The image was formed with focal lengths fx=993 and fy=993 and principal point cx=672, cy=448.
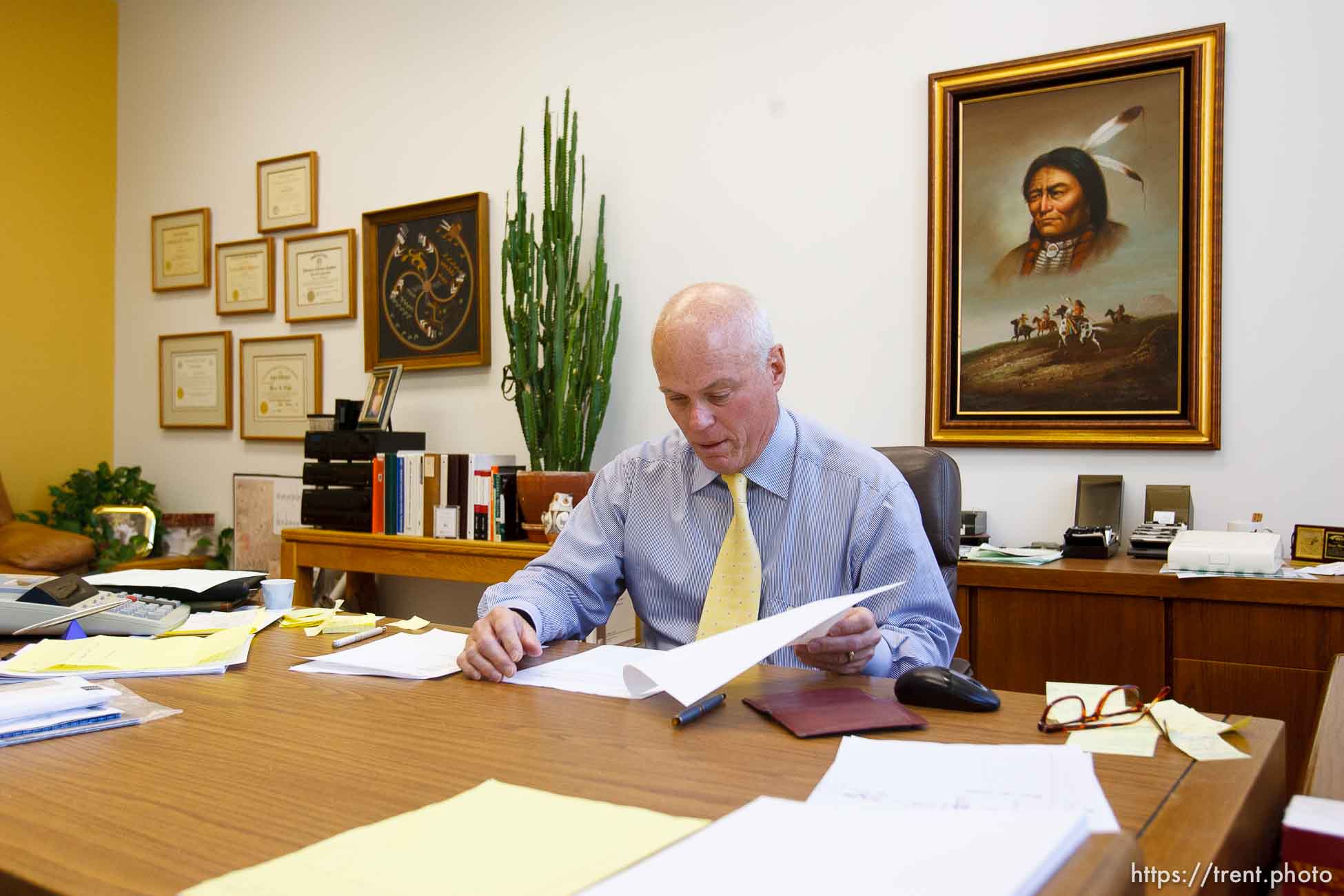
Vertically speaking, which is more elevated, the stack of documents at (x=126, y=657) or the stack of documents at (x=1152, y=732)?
the stack of documents at (x=1152, y=732)

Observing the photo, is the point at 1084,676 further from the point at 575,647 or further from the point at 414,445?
the point at 414,445

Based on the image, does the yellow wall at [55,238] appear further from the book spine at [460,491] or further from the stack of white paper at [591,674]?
the stack of white paper at [591,674]

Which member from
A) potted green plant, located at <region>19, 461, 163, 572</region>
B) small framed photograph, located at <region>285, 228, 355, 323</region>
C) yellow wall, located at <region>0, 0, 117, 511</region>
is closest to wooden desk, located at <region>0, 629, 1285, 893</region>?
small framed photograph, located at <region>285, 228, 355, 323</region>

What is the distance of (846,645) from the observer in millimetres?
1209

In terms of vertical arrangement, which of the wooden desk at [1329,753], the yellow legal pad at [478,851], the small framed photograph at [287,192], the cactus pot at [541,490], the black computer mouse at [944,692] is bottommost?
the wooden desk at [1329,753]

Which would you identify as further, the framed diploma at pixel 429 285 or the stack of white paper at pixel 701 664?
the framed diploma at pixel 429 285

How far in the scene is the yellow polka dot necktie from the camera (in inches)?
62.3

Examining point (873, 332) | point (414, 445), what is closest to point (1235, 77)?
point (873, 332)

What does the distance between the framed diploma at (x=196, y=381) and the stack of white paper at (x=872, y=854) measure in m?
4.27

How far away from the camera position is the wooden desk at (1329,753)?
827 millimetres

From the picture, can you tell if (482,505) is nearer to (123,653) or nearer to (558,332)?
(558,332)

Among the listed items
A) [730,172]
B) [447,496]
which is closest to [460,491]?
[447,496]

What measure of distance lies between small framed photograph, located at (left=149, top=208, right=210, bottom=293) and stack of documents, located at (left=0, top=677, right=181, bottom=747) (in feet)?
12.4

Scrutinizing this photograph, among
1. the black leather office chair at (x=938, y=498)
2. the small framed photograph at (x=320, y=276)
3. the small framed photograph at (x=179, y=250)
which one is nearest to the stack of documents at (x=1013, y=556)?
the black leather office chair at (x=938, y=498)
